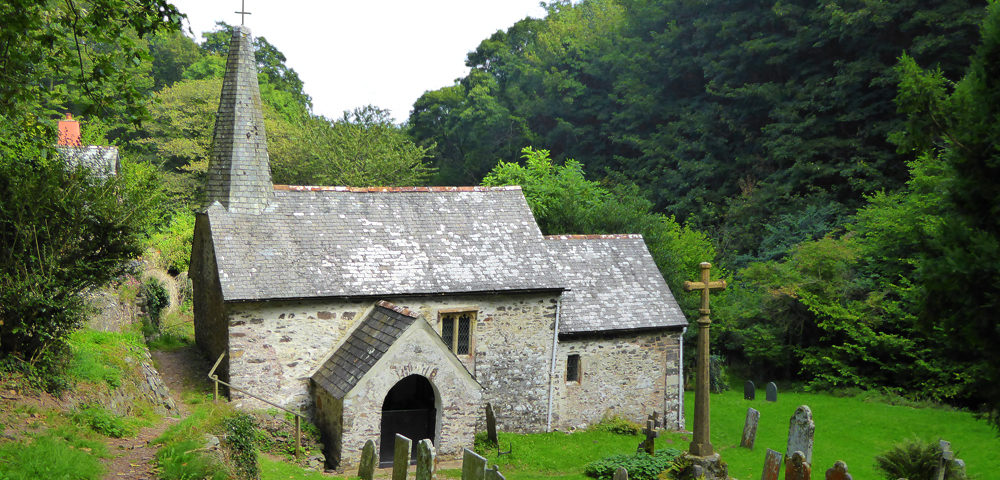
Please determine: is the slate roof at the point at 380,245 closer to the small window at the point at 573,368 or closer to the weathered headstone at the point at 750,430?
the small window at the point at 573,368

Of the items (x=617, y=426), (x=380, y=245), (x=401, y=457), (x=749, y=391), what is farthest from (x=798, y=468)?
(x=749, y=391)

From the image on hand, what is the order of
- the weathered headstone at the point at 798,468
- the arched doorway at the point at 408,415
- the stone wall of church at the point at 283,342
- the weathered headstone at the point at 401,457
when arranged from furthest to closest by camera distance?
the stone wall of church at the point at 283,342, the arched doorway at the point at 408,415, the weathered headstone at the point at 798,468, the weathered headstone at the point at 401,457

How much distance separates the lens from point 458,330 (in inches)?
792

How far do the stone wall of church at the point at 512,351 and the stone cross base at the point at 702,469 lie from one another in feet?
20.2

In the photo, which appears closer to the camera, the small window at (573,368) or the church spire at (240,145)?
the church spire at (240,145)

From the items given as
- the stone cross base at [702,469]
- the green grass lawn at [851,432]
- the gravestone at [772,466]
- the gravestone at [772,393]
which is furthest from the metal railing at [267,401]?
the gravestone at [772,393]

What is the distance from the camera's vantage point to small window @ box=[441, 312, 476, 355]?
19953 mm

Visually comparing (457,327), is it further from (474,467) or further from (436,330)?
(474,467)

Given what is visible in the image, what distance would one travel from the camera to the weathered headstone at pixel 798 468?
514 inches

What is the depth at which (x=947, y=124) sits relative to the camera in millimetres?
10930

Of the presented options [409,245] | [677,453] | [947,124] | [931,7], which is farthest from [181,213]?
[931,7]

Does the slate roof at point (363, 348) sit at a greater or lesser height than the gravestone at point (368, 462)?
greater

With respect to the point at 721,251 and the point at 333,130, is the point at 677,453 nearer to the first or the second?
the point at 721,251

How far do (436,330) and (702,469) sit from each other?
7985mm
